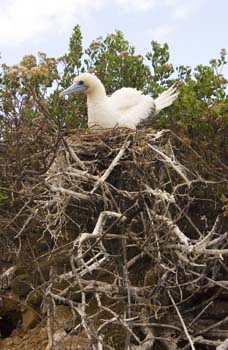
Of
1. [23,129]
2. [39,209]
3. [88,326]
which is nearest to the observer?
[88,326]

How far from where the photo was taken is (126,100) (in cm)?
666

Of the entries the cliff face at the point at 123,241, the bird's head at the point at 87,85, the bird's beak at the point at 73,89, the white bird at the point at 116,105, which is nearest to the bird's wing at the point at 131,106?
the white bird at the point at 116,105

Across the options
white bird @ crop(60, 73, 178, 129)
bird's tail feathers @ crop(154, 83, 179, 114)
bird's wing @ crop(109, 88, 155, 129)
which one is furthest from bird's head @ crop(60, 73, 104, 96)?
bird's tail feathers @ crop(154, 83, 179, 114)

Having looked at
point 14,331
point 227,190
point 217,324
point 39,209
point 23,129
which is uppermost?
point 23,129

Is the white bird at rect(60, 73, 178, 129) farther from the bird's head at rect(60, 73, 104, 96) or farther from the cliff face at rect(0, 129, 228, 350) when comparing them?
the cliff face at rect(0, 129, 228, 350)

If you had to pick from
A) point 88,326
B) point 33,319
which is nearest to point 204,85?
point 33,319

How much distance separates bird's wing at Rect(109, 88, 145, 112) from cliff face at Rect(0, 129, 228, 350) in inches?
20.1

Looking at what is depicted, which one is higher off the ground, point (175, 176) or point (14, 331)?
point (175, 176)

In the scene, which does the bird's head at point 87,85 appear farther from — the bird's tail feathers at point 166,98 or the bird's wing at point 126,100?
the bird's tail feathers at point 166,98

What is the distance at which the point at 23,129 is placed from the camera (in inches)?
198

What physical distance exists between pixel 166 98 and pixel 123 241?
201cm

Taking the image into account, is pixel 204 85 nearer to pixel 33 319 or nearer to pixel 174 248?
pixel 174 248

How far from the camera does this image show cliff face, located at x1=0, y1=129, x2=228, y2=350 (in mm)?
4922

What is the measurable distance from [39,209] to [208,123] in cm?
164
